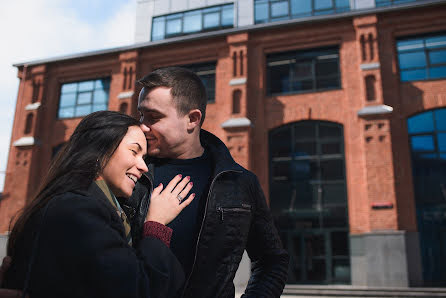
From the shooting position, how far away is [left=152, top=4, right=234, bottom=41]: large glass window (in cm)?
1895

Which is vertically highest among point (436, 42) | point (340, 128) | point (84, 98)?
point (436, 42)

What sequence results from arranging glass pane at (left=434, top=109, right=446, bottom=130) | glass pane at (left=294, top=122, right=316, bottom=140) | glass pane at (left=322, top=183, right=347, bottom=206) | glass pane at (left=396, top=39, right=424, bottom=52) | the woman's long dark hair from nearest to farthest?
the woman's long dark hair → glass pane at (left=434, top=109, right=446, bottom=130) → glass pane at (left=322, top=183, right=347, bottom=206) → glass pane at (left=396, top=39, right=424, bottom=52) → glass pane at (left=294, top=122, right=316, bottom=140)

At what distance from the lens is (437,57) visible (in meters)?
14.8

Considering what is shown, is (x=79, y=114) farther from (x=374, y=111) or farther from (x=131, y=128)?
(x=131, y=128)

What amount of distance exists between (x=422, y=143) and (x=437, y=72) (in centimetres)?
294

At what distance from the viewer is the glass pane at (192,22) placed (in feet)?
63.7

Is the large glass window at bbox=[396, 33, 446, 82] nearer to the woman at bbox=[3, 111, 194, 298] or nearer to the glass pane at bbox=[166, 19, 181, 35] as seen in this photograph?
the glass pane at bbox=[166, 19, 181, 35]

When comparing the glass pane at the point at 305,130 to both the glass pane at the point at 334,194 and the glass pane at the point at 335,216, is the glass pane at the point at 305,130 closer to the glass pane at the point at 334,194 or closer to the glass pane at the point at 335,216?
the glass pane at the point at 334,194

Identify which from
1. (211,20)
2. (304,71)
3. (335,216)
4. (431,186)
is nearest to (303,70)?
(304,71)

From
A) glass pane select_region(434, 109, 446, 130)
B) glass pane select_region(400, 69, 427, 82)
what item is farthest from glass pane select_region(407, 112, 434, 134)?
glass pane select_region(400, 69, 427, 82)

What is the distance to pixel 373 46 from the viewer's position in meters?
15.1

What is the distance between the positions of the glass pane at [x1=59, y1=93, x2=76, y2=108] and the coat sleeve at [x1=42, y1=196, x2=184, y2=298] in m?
19.6

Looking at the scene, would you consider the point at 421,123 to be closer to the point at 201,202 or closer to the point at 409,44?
the point at 409,44

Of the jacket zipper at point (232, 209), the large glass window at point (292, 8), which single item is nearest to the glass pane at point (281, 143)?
the large glass window at point (292, 8)
